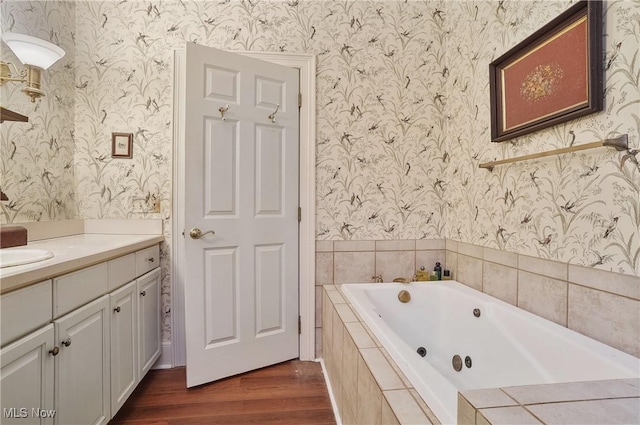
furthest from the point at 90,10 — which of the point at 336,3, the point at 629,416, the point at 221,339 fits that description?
the point at 629,416

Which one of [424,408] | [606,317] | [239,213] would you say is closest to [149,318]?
[239,213]

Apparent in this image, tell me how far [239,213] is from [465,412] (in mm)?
1544

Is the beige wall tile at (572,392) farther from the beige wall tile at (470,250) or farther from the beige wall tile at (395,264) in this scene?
the beige wall tile at (395,264)

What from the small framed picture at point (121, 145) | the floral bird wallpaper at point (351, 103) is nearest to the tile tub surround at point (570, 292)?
the floral bird wallpaper at point (351, 103)

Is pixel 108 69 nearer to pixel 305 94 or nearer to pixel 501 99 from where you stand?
pixel 305 94

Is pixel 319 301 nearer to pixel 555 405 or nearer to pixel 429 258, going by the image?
pixel 429 258

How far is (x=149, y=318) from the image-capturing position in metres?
1.78

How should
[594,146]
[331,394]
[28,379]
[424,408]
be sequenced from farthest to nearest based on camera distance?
[331,394]
[594,146]
[28,379]
[424,408]

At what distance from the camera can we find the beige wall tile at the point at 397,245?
2.11m

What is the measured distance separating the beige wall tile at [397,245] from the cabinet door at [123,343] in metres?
1.51

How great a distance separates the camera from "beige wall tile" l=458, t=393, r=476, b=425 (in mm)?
636

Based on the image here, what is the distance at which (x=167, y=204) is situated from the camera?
6.56 feet

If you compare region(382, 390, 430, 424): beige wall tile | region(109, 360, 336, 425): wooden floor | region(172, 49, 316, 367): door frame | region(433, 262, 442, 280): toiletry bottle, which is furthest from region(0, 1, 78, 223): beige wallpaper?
region(433, 262, 442, 280): toiletry bottle

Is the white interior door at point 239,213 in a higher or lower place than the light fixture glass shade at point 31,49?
lower
